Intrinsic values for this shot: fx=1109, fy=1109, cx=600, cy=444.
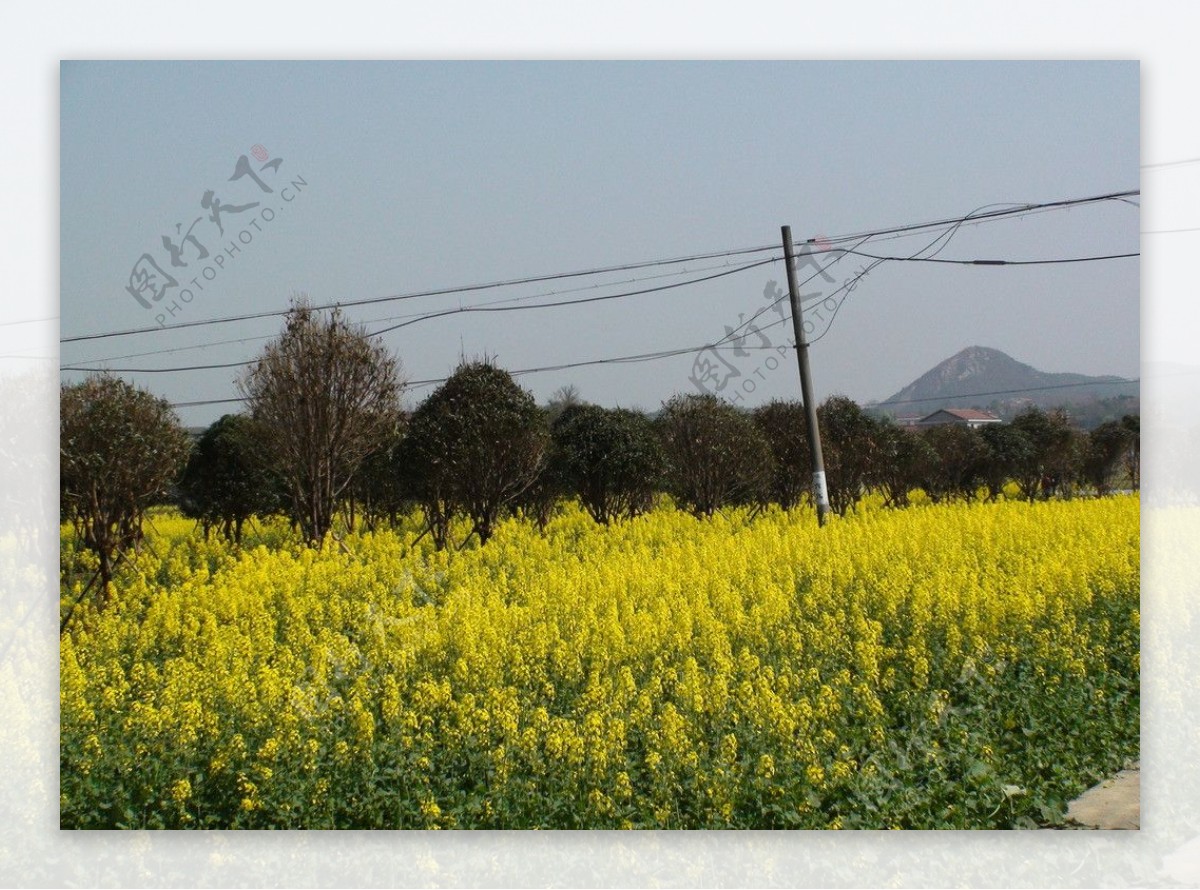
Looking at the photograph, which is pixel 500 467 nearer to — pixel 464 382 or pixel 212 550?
pixel 464 382

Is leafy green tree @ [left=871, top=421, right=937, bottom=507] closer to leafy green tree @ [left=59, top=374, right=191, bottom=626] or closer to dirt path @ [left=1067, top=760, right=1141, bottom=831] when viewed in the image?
dirt path @ [left=1067, top=760, right=1141, bottom=831]

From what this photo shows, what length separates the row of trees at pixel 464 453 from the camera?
226 inches

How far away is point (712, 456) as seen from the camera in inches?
360

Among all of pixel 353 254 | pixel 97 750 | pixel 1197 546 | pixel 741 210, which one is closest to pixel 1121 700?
pixel 1197 546

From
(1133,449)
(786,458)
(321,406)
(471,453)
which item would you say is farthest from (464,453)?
(1133,449)

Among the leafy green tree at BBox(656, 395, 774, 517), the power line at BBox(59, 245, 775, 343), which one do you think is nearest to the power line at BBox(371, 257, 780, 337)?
the power line at BBox(59, 245, 775, 343)

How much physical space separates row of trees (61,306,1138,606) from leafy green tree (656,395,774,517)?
0.05ft

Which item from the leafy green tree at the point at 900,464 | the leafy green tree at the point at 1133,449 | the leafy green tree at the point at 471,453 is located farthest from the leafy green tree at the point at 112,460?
the leafy green tree at the point at 900,464

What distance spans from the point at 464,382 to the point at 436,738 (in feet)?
9.39

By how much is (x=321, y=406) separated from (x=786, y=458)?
3701 mm

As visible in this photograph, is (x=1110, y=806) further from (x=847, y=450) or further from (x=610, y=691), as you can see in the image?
(x=847, y=450)

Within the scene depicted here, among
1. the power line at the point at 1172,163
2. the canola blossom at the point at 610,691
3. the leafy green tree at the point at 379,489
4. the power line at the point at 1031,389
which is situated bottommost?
the canola blossom at the point at 610,691

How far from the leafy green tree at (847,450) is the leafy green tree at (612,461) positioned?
1449 millimetres

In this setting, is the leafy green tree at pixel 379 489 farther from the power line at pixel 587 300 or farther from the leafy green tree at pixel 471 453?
the power line at pixel 587 300
